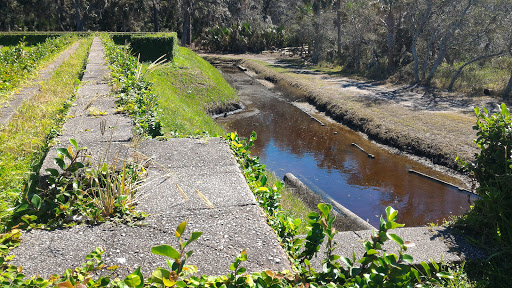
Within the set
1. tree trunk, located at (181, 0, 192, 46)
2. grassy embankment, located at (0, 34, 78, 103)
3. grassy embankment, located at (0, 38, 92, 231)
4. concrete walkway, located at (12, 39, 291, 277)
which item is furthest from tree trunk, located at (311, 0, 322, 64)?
concrete walkway, located at (12, 39, 291, 277)

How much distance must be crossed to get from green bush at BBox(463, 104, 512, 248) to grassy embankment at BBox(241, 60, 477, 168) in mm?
6935

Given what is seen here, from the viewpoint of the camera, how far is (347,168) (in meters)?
11.7

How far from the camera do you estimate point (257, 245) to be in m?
2.76

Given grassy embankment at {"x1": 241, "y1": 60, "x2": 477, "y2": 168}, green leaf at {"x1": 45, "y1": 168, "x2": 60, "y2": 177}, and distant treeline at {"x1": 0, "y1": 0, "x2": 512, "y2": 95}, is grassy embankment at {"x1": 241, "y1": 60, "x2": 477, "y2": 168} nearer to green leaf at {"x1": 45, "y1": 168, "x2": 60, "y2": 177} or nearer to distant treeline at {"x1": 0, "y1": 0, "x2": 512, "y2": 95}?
distant treeline at {"x1": 0, "y1": 0, "x2": 512, "y2": 95}

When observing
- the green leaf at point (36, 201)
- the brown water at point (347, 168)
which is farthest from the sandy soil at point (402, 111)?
the green leaf at point (36, 201)

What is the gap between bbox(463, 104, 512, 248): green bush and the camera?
399 cm

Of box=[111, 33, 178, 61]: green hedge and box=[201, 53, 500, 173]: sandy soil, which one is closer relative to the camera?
box=[201, 53, 500, 173]: sandy soil

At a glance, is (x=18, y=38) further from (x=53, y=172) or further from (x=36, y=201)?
(x=36, y=201)

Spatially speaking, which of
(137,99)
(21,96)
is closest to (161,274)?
(137,99)

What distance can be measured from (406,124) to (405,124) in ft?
0.11

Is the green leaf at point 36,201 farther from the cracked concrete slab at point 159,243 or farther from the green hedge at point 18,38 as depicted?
the green hedge at point 18,38

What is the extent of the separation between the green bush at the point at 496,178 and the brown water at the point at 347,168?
358 centimetres

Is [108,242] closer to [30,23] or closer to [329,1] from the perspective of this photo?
[329,1]

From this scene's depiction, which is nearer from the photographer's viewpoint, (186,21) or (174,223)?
(174,223)
